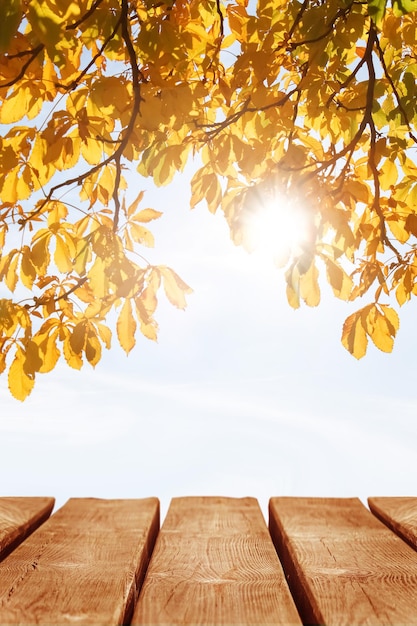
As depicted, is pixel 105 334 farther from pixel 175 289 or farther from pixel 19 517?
pixel 19 517

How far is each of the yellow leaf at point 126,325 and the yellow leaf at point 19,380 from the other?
0.35 m

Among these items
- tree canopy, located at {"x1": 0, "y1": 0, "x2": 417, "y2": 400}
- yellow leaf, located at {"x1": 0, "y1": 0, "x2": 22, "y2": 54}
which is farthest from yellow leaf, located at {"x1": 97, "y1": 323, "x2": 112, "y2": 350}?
yellow leaf, located at {"x1": 0, "y1": 0, "x2": 22, "y2": 54}

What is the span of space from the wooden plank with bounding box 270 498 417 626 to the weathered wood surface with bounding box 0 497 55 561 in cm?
66

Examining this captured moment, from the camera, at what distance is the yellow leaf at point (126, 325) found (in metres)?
2.26

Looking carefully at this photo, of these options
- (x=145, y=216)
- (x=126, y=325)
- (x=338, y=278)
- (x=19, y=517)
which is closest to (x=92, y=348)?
(x=126, y=325)

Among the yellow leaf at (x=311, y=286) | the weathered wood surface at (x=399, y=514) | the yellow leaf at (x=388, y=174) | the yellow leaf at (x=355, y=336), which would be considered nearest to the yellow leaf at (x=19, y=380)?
the yellow leaf at (x=311, y=286)

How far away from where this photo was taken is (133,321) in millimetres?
2305

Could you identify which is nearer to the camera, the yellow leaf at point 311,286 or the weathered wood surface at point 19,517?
the weathered wood surface at point 19,517

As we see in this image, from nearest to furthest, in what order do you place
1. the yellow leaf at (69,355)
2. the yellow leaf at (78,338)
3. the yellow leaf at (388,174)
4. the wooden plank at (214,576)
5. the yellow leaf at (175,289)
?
the wooden plank at (214,576), the yellow leaf at (175,289), the yellow leaf at (78,338), the yellow leaf at (69,355), the yellow leaf at (388,174)

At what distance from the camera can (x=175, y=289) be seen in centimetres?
224

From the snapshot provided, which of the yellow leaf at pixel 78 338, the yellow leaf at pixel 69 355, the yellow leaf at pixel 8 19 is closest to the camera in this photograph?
the yellow leaf at pixel 8 19

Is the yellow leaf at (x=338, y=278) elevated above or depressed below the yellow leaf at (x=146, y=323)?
above

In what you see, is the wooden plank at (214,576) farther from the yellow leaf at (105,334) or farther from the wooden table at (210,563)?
the yellow leaf at (105,334)

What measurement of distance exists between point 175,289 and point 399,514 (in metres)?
0.99
